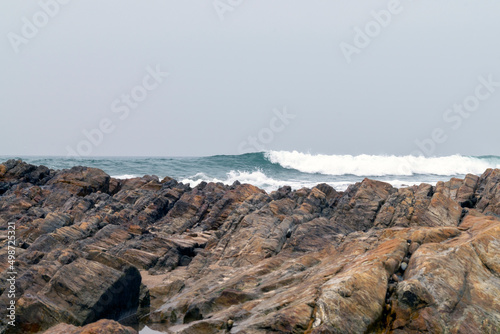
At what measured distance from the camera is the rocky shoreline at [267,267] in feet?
21.1

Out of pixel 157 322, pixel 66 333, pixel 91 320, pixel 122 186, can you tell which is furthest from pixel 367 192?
pixel 122 186

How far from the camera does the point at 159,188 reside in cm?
2327

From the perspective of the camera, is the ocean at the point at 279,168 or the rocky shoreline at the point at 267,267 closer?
the rocky shoreline at the point at 267,267

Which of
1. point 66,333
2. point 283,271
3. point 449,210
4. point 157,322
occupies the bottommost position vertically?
point 157,322

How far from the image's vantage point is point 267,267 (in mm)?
9547

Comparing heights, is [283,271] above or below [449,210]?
below

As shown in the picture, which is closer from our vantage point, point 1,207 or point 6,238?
point 6,238

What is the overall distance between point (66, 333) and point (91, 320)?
2062mm

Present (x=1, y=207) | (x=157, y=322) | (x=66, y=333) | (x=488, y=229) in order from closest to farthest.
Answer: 1. (x=66, y=333)
2. (x=488, y=229)
3. (x=157, y=322)
4. (x=1, y=207)

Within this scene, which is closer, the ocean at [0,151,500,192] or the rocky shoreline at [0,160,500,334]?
the rocky shoreline at [0,160,500,334]

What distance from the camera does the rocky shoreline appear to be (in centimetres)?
642

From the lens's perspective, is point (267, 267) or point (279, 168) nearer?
point (267, 267)

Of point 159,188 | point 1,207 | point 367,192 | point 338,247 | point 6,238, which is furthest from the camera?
point 159,188

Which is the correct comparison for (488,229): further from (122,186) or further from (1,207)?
(122,186)
